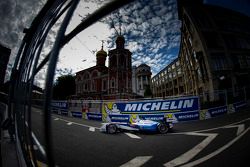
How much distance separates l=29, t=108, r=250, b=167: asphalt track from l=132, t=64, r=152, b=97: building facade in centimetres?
28

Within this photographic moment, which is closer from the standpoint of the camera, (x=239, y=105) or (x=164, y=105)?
(x=239, y=105)

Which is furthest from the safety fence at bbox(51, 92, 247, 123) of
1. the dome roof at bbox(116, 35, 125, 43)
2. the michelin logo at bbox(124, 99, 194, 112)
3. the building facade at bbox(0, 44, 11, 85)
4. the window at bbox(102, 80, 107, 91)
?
the building facade at bbox(0, 44, 11, 85)

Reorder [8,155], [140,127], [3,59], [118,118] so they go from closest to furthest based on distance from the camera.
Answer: [140,127]
[118,118]
[3,59]
[8,155]

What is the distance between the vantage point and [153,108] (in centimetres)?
83

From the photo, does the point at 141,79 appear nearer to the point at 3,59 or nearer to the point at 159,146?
the point at 159,146

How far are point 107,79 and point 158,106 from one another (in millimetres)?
420

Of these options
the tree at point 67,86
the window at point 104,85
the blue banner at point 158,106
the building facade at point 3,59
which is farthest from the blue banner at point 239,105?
the building facade at point 3,59

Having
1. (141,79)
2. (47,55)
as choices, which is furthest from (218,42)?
(47,55)

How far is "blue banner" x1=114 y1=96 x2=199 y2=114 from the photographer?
0.74m

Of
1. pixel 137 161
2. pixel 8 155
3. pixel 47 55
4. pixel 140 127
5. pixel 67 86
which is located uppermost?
pixel 47 55

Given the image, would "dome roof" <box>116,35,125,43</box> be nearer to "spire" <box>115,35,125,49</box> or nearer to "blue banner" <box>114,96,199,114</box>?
"spire" <box>115,35,125,49</box>

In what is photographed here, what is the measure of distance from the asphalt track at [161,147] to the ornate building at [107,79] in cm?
30

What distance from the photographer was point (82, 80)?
91 cm

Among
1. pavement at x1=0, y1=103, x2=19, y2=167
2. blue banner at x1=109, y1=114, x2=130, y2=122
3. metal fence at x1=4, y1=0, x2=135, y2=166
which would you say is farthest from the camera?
pavement at x1=0, y1=103, x2=19, y2=167
